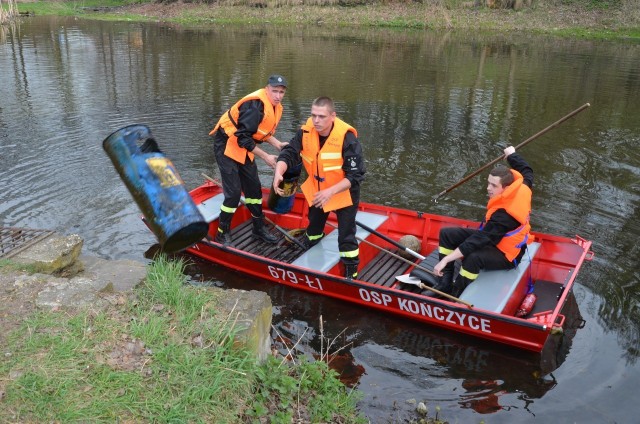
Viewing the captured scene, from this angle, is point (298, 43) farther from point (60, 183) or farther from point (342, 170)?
point (342, 170)

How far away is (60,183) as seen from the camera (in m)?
10.1

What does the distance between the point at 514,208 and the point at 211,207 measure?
4329mm

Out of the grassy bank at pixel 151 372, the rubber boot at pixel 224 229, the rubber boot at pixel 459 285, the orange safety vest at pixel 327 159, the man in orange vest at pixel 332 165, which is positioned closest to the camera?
the grassy bank at pixel 151 372

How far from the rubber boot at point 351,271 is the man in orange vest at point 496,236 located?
0.96 m

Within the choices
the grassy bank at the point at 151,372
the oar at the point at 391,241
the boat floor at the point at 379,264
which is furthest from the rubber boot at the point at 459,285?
the grassy bank at the point at 151,372

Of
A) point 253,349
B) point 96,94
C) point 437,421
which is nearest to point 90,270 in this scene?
point 253,349

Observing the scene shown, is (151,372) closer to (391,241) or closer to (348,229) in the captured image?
(348,229)

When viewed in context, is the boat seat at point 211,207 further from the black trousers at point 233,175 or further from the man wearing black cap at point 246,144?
the black trousers at point 233,175

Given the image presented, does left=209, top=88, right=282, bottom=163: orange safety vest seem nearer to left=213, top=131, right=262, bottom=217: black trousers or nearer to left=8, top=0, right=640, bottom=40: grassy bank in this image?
left=213, top=131, right=262, bottom=217: black trousers

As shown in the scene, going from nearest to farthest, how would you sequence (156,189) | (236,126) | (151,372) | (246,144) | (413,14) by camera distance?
1. (151,372)
2. (156,189)
3. (246,144)
4. (236,126)
5. (413,14)

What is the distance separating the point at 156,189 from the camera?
15.9 feet

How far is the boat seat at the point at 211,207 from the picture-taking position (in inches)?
311

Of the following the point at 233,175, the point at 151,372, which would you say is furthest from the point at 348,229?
the point at 151,372

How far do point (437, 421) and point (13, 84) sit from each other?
55.3ft
